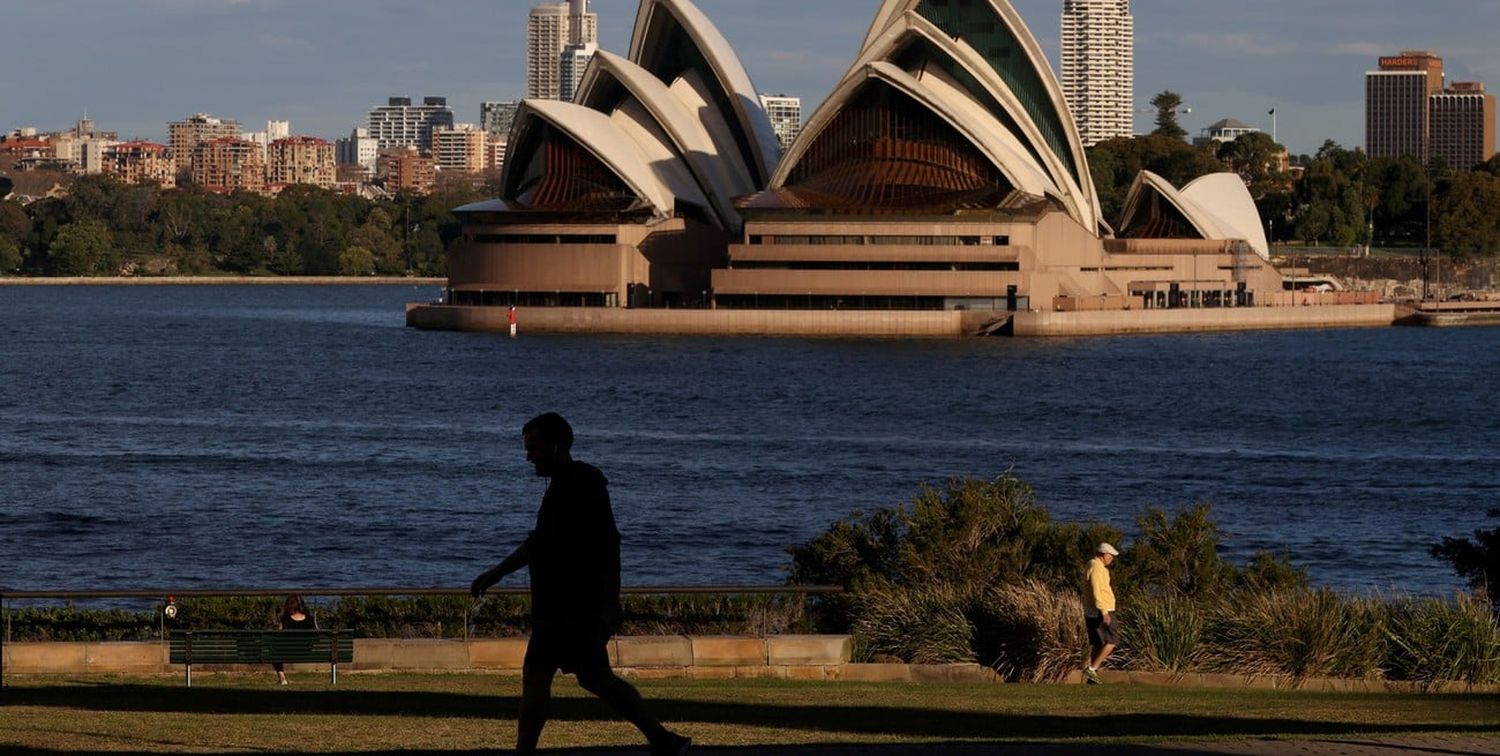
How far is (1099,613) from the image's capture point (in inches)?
661

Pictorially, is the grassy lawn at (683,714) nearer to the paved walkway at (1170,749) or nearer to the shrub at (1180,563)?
the paved walkway at (1170,749)

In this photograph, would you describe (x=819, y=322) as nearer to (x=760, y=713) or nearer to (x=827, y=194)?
(x=827, y=194)

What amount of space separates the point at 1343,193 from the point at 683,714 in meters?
154

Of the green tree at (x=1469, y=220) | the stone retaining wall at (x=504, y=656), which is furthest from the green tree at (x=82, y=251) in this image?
the stone retaining wall at (x=504, y=656)

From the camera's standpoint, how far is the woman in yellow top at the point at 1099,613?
1670 centimetres

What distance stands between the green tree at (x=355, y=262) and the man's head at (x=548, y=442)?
603ft

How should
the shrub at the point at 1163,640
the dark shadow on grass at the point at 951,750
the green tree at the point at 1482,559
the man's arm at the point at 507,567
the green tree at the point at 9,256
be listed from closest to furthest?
the man's arm at the point at 507,567, the dark shadow on grass at the point at 951,750, the shrub at the point at 1163,640, the green tree at the point at 1482,559, the green tree at the point at 9,256

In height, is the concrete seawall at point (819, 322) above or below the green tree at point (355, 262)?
below

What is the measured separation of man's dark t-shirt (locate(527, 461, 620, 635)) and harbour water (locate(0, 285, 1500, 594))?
54.5 feet

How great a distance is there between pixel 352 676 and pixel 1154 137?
155m

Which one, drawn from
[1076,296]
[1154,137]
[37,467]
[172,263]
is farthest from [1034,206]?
[172,263]

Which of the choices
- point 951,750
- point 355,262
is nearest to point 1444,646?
point 951,750

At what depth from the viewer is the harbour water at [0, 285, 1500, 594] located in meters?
31.9

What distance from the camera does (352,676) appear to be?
55.7 feet
